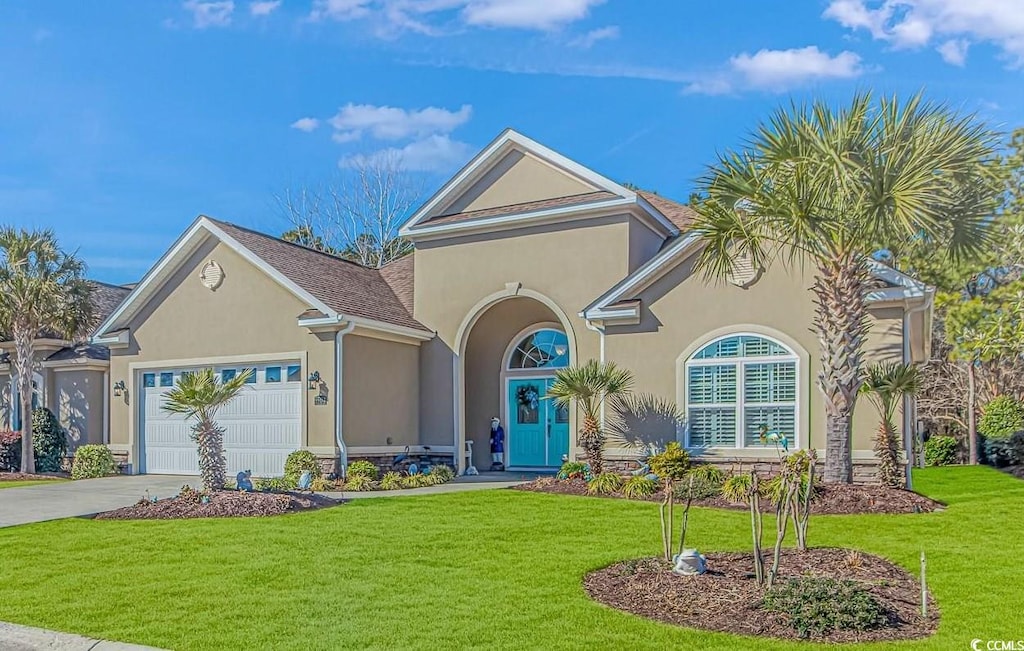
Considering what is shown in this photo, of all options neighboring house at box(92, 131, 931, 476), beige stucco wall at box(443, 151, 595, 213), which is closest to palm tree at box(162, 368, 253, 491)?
neighboring house at box(92, 131, 931, 476)

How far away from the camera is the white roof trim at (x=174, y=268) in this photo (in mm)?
17391

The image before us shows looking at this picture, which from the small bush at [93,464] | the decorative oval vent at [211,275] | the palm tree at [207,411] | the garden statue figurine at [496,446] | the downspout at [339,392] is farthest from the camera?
the garden statue figurine at [496,446]

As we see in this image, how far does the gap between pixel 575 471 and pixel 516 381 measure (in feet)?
16.2

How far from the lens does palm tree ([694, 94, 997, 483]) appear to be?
11883mm

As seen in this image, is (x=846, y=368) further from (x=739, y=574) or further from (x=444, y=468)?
(x=444, y=468)

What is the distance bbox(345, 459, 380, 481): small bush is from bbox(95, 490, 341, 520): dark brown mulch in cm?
347

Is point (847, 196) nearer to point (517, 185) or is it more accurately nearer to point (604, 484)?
point (604, 484)

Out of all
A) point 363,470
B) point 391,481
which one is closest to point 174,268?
point 363,470

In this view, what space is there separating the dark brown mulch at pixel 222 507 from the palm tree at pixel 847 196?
25.5ft

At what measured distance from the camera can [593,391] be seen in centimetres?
1562

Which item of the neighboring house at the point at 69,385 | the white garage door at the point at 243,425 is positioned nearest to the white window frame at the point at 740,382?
the white garage door at the point at 243,425

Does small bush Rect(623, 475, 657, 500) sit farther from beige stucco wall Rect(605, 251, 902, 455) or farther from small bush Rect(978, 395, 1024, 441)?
small bush Rect(978, 395, 1024, 441)

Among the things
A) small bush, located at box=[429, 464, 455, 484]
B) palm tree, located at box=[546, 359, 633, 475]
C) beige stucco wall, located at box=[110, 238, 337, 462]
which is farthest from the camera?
beige stucco wall, located at box=[110, 238, 337, 462]

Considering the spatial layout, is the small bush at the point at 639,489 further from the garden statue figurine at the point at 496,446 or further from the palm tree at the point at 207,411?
the palm tree at the point at 207,411
